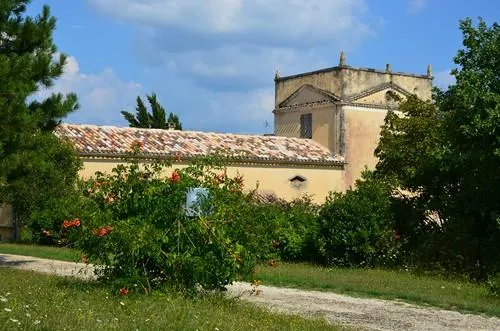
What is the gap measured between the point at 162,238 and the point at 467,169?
10972mm

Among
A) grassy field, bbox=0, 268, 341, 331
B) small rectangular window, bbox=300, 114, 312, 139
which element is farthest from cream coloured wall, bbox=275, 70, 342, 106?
grassy field, bbox=0, 268, 341, 331

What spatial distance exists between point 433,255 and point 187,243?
10979mm

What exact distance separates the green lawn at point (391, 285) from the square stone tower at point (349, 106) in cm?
1692

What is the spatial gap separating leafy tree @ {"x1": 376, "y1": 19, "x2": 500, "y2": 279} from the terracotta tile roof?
29.5 ft

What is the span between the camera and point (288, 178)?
33.0 m

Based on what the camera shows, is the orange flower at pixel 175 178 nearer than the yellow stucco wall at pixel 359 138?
Yes

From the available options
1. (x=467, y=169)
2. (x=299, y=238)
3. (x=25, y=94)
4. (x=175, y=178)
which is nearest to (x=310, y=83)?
(x=299, y=238)

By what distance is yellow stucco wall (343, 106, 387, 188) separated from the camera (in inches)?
1396

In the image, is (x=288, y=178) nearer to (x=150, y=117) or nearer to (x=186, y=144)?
(x=186, y=144)

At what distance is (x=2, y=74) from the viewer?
14086 millimetres

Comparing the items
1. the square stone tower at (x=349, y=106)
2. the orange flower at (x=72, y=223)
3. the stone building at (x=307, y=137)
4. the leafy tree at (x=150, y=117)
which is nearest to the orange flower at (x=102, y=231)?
the orange flower at (x=72, y=223)

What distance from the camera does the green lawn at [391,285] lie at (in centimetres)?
1266

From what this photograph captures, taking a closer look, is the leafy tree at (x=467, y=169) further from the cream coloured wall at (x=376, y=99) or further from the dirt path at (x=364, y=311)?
the cream coloured wall at (x=376, y=99)

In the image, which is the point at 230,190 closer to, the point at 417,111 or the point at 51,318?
the point at 51,318
